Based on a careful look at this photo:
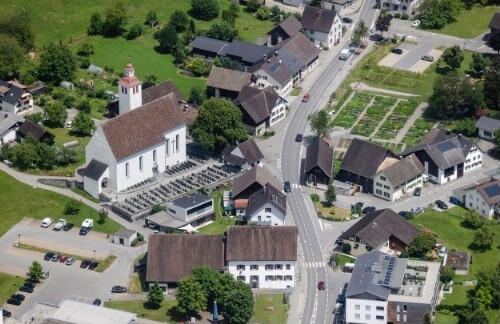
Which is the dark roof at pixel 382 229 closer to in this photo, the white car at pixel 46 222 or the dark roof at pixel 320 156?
the dark roof at pixel 320 156

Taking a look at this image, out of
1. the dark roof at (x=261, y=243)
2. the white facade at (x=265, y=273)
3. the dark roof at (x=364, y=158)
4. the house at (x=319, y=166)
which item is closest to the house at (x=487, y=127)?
the dark roof at (x=364, y=158)

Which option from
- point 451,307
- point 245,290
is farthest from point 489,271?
point 245,290

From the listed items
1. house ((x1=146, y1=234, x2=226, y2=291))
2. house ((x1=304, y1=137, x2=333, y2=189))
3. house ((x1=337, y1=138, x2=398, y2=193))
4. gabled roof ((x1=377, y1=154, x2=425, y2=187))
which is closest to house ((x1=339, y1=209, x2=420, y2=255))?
gabled roof ((x1=377, y1=154, x2=425, y2=187))

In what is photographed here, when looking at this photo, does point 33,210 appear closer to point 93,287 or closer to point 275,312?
point 93,287

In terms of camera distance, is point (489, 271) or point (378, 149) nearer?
point (489, 271)

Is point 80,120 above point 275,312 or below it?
above

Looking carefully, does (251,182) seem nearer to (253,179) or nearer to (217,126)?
(253,179)
